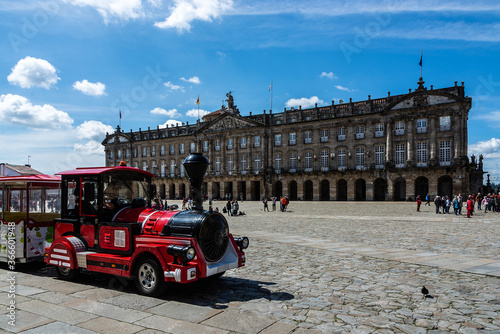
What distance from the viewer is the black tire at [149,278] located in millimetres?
6195

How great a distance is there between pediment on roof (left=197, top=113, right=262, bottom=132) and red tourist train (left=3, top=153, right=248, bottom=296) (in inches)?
1976

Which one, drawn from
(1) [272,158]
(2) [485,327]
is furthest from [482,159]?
(2) [485,327]

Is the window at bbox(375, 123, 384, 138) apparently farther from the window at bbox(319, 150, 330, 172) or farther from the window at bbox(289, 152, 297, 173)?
the window at bbox(289, 152, 297, 173)

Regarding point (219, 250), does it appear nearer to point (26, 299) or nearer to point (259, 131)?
point (26, 299)

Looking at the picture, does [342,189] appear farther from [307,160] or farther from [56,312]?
[56,312]

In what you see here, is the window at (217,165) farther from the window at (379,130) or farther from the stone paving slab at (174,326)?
the stone paving slab at (174,326)

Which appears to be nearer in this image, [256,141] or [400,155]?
[400,155]

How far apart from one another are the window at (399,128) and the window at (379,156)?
8.61ft

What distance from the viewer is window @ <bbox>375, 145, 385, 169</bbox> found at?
158 feet

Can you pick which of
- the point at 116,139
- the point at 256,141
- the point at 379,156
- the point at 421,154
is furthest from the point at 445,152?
the point at 116,139

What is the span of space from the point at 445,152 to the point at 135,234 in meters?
45.2

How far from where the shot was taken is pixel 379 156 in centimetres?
4834

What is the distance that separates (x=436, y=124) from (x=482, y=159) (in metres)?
11.3

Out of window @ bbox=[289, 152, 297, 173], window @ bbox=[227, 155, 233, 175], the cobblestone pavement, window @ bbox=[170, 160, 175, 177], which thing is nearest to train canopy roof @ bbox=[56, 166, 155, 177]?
the cobblestone pavement
